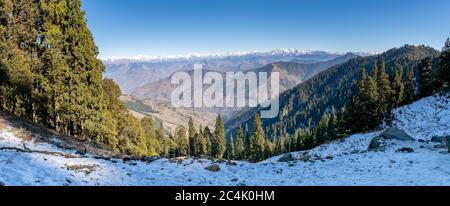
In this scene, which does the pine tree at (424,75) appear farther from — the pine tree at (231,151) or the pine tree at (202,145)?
the pine tree at (202,145)

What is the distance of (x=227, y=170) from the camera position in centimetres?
1692

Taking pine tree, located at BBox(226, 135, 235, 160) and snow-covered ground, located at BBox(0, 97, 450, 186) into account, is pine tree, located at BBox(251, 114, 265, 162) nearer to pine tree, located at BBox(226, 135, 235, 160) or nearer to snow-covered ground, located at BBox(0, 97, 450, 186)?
pine tree, located at BBox(226, 135, 235, 160)

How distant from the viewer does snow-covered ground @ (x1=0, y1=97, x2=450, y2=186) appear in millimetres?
11922

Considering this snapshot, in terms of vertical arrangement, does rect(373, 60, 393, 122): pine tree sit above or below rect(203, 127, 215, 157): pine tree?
above

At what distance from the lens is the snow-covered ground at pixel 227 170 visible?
11.9m

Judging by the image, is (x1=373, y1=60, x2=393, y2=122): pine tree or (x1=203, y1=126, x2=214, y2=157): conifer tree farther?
(x1=203, y1=126, x2=214, y2=157): conifer tree

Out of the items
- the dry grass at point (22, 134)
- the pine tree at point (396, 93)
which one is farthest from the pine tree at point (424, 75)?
the dry grass at point (22, 134)

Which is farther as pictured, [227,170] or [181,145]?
[181,145]

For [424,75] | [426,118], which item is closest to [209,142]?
[424,75]

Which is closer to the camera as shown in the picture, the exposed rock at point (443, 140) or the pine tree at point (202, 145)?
the exposed rock at point (443, 140)

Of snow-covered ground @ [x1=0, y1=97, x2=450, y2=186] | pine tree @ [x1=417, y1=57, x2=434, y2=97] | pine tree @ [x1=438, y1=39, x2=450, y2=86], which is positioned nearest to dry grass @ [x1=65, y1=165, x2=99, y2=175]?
snow-covered ground @ [x1=0, y1=97, x2=450, y2=186]

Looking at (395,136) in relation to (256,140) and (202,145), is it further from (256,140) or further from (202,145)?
(202,145)
